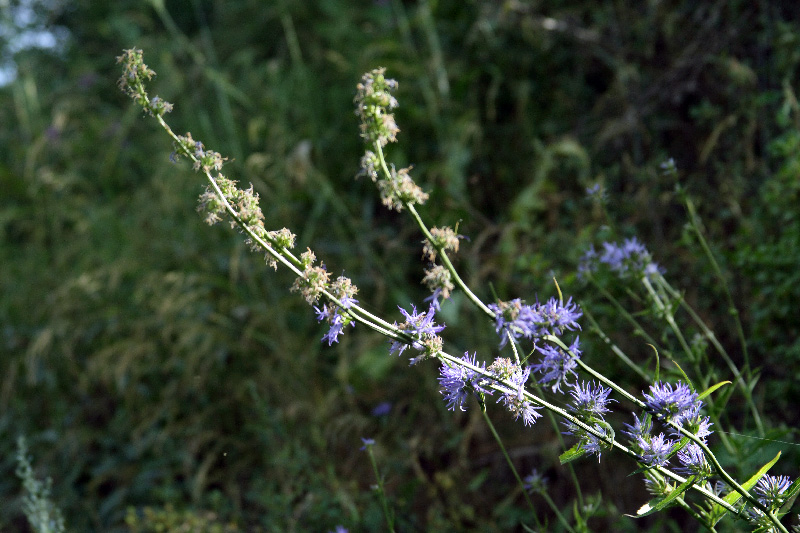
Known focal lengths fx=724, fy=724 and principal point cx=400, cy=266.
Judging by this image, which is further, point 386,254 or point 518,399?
point 386,254

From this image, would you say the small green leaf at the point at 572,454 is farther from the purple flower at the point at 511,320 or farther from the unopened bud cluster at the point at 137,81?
the unopened bud cluster at the point at 137,81

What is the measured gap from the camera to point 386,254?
3359 mm

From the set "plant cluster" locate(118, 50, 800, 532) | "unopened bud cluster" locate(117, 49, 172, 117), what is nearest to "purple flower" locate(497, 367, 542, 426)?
"plant cluster" locate(118, 50, 800, 532)

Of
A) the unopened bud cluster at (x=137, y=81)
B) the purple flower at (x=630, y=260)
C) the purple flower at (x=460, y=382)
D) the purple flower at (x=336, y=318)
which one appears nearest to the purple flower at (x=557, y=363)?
the purple flower at (x=460, y=382)

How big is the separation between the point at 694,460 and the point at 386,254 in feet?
7.66

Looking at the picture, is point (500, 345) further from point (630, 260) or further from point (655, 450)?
point (630, 260)

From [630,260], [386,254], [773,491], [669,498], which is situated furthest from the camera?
[386,254]

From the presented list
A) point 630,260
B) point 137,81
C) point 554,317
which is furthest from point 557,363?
point 137,81

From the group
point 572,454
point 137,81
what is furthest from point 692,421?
point 137,81

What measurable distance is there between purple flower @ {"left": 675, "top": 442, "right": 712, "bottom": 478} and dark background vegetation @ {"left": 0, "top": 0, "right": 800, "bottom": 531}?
0.53 meters

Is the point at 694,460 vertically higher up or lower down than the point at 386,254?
lower down

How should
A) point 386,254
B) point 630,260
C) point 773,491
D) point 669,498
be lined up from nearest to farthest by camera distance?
1. point 669,498
2. point 773,491
3. point 630,260
4. point 386,254

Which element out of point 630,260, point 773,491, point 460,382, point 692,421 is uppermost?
point 630,260

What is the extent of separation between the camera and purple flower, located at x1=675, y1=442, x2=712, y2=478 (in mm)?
1094
